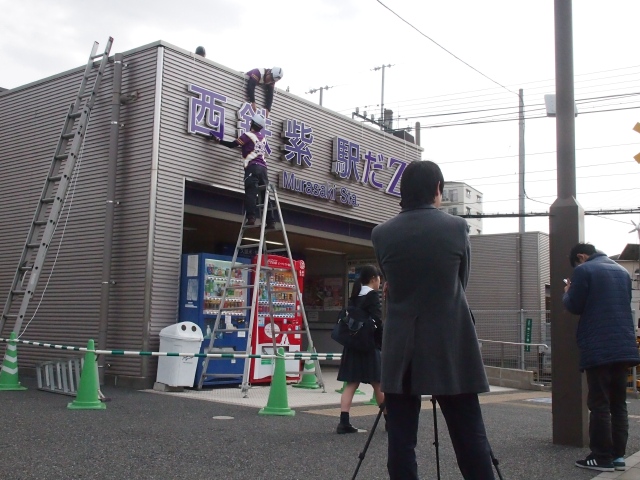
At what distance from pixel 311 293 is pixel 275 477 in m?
14.1

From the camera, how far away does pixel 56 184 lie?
38.7 ft

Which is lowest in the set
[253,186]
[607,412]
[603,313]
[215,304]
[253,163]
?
[607,412]

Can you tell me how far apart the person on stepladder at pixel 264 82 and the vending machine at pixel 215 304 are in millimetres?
2878

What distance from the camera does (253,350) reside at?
1195 cm

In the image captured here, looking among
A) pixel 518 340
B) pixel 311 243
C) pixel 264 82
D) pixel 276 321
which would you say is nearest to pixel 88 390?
pixel 276 321

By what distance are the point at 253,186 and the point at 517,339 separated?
9.62 meters

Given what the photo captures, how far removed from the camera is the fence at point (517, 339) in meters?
15.7

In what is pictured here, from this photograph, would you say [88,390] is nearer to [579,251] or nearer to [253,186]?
[253,186]

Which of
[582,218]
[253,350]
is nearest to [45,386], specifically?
[253,350]

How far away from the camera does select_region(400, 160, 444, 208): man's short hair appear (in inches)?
140

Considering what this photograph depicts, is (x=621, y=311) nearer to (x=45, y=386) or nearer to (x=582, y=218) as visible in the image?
(x=582, y=218)

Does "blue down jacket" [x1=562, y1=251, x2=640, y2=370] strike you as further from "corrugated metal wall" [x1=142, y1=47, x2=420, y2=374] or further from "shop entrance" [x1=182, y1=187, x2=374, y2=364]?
"shop entrance" [x1=182, y1=187, x2=374, y2=364]

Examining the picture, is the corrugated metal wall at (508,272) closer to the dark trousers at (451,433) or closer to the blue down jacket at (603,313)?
the blue down jacket at (603,313)

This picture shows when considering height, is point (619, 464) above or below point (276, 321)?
below
